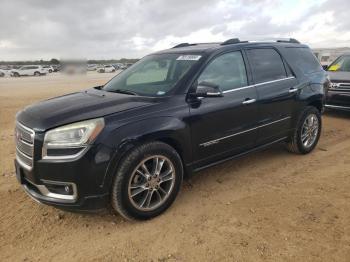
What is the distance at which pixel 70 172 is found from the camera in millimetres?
3143

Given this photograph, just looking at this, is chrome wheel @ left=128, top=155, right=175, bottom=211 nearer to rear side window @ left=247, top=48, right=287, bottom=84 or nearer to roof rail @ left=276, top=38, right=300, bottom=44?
rear side window @ left=247, top=48, right=287, bottom=84

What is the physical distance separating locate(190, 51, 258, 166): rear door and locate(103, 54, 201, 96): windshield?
0.31 metres

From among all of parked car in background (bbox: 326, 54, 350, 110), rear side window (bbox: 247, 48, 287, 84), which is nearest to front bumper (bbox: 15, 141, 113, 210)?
rear side window (bbox: 247, 48, 287, 84)

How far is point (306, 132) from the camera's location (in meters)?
5.61

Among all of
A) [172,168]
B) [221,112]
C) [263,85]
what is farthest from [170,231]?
[263,85]

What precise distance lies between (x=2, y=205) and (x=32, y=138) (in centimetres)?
125

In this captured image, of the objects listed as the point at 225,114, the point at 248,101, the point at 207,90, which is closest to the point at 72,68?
the point at 248,101

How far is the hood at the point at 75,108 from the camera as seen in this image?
3295mm

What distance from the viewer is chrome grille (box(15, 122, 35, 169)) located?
3318 millimetres

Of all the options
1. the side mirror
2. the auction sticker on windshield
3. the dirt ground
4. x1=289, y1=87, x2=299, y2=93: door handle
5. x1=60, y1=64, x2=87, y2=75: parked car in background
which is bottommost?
the dirt ground

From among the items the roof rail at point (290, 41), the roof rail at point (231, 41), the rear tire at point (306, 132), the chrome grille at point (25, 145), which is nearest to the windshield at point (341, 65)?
the roof rail at point (290, 41)

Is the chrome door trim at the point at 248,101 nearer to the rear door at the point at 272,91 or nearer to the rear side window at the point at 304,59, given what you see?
the rear door at the point at 272,91

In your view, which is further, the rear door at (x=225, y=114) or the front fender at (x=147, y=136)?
the rear door at (x=225, y=114)

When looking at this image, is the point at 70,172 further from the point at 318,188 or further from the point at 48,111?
the point at 318,188
